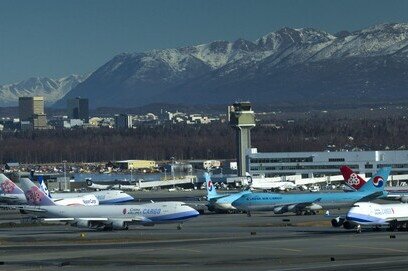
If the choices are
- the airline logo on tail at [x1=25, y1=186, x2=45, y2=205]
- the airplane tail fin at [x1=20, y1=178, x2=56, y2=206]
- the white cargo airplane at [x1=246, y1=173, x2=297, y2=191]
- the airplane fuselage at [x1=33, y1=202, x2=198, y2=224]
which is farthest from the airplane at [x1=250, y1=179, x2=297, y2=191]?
the airplane fuselage at [x1=33, y1=202, x2=198, y2=224]

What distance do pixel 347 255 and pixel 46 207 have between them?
37522mm

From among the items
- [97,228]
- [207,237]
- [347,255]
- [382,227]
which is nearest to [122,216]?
[97,228]

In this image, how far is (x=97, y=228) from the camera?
103 metres

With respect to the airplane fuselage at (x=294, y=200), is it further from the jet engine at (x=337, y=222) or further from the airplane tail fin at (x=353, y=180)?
the jet engine at (x=337, y=222)

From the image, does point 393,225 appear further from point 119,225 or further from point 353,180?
point 353,180

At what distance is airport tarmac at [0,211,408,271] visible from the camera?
7088 cm

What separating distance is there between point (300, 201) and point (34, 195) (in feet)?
77.8

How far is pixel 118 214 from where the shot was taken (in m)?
103

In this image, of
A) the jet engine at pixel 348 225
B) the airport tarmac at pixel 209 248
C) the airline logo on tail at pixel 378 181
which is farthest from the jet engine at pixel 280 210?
the jet engine at pixel 348 225

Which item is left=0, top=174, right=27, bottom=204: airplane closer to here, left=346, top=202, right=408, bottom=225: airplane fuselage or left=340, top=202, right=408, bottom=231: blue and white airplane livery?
left=340, top=202, right=408, bottom=231: blue and white airplane livery

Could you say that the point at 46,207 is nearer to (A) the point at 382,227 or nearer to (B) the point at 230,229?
(B) the point at 230,229

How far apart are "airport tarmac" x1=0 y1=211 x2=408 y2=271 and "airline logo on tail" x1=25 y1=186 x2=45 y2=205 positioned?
3.57 meters

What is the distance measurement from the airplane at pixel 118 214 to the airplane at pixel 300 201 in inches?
760

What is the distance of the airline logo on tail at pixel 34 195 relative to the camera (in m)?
110
